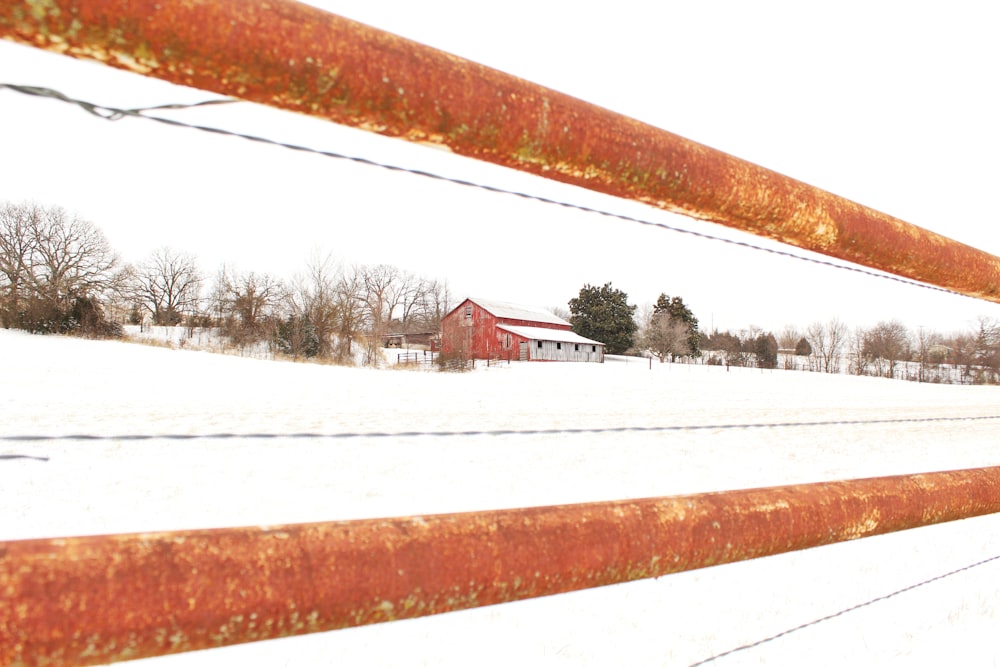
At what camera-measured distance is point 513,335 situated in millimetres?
47906

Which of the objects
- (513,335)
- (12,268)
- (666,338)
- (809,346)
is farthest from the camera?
(809,346)

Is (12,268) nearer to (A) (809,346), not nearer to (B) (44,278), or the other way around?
(B) (44,278)

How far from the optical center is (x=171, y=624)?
2.13 ft

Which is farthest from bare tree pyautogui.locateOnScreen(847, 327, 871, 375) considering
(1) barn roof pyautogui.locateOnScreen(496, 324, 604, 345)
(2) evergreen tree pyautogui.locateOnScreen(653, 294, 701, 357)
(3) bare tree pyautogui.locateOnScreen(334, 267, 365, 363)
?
(3) bare tree pyautogui.locateOnScreen(334, 267, 365, 363)

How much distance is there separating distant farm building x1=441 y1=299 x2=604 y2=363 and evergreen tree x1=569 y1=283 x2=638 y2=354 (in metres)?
10.1

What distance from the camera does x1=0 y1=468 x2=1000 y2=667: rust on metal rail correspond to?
0.60 meters

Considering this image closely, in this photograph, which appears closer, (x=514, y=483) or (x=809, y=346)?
(x=514, y=483)

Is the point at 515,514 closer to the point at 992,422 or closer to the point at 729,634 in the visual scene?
the point at 729,634

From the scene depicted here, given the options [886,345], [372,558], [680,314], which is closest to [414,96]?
[372,558]

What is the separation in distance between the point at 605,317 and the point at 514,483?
58106 mm

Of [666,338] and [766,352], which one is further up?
[666,338]

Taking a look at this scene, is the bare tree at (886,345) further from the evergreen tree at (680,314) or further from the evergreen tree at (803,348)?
the evergreen tree at (680,314)

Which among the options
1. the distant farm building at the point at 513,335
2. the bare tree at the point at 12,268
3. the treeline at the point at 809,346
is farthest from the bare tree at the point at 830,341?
the bare tree at the point at 12,268

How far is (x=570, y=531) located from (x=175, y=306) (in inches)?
1730
